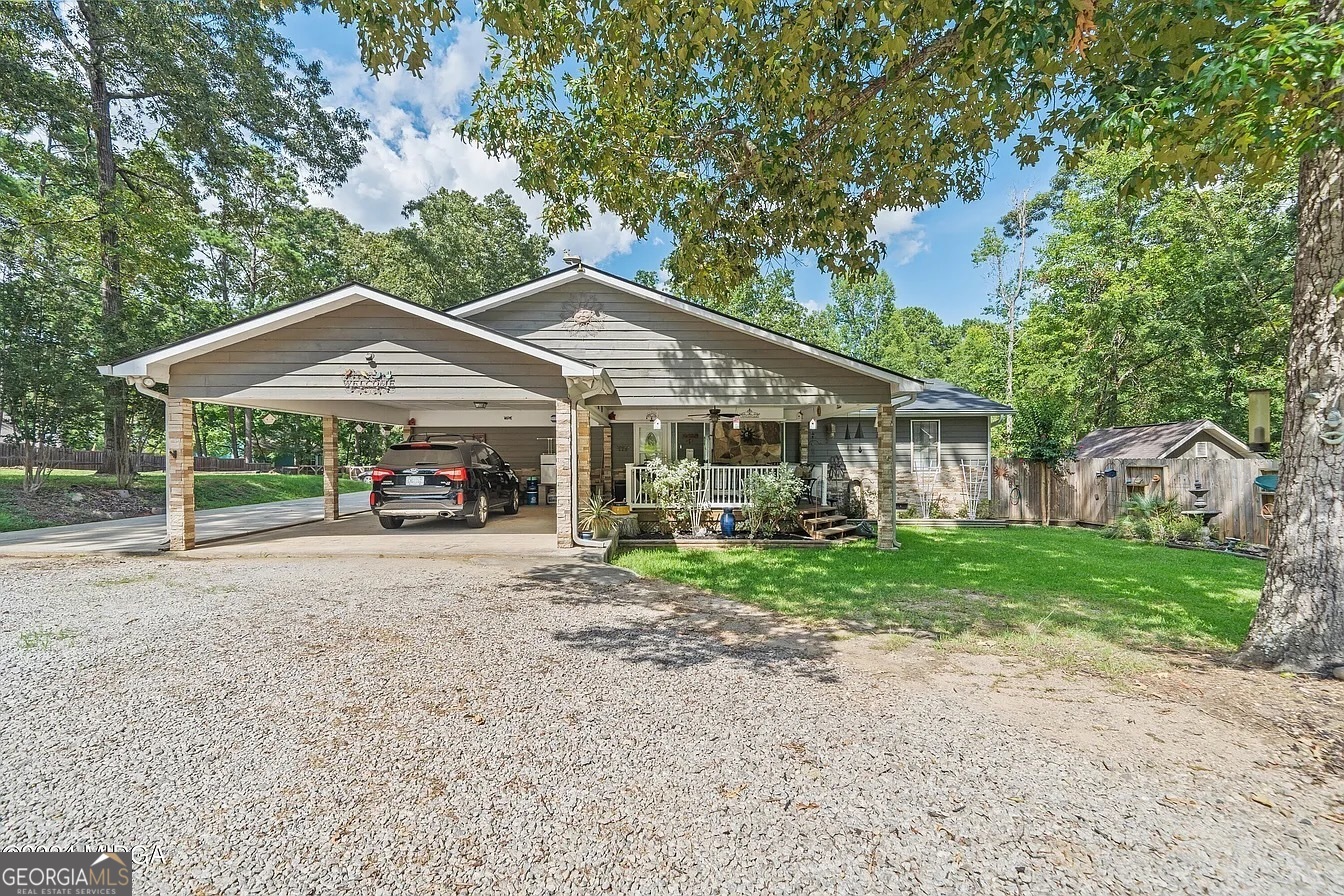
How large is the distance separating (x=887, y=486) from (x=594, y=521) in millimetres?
5397

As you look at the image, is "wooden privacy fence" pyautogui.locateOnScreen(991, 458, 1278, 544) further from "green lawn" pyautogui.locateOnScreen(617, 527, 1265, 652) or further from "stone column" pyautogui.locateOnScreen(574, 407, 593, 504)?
"stone column" pyautogui.locateOnScreen(574, 407, 593, 504)

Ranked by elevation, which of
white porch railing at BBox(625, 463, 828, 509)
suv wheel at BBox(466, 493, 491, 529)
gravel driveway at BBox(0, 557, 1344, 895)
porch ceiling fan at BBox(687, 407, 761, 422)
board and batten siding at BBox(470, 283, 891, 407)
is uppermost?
board and batten siding at BBox(470, 283, 891, 407)

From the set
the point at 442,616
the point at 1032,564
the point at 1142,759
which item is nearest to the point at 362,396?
the point at 442,616

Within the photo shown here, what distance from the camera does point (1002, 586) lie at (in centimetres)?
706

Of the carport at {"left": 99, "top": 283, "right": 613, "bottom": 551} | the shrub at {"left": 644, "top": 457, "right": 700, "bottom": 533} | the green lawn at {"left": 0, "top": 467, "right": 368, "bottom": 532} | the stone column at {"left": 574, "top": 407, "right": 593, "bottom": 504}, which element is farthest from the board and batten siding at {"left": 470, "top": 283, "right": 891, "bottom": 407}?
the green lawn at {"left": 0, "top": 467, "right": 368, "bottom": 532}

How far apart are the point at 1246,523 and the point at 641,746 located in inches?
522

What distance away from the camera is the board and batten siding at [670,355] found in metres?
9.74

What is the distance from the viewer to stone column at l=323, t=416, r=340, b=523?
12117 millimetres

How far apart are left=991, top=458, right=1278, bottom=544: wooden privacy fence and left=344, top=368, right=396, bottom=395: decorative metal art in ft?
47.3

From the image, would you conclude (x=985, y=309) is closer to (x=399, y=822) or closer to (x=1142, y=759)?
(x=1142, y=759)

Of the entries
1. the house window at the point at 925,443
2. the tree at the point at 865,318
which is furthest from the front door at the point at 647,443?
the tree at the point at 865,318

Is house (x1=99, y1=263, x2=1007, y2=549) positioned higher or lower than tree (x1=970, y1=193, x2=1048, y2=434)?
lower

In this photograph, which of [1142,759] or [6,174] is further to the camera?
[6,174]

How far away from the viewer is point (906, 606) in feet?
19.8
